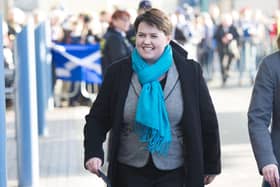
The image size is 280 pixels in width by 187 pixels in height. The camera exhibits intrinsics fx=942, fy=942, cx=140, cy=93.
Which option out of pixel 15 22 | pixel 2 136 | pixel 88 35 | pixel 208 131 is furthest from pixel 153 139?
pixel 15 22

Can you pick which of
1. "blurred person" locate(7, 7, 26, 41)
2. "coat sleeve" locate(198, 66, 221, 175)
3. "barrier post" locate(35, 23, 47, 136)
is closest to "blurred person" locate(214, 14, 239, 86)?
"blurred person" locate(7, 7, 26, 41)

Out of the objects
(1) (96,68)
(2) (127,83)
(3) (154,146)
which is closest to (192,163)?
(3) (154,146)

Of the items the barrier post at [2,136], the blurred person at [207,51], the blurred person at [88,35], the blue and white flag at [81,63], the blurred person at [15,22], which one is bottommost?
the blurred person at [207,51]

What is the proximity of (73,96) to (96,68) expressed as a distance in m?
0.79

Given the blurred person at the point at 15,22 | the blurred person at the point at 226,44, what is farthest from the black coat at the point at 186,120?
the blurred person at the point at 226,44

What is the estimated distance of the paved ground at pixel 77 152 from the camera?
396 inches

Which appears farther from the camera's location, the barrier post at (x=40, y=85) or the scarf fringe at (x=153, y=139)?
the barrier post at (x=40, y=85)

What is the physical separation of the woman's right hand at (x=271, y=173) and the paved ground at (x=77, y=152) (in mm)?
4489

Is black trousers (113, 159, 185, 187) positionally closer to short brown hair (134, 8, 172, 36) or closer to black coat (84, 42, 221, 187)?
black coat (84, 42, 221, 187)

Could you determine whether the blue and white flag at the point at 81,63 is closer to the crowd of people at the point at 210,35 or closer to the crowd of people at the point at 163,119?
the crowd of people at the point at 210,35

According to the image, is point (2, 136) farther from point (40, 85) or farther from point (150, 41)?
point (40, 85)

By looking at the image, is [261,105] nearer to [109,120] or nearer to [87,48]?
[109,120]

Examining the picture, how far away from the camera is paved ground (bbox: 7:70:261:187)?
33.0 ft

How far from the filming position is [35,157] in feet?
31.6
